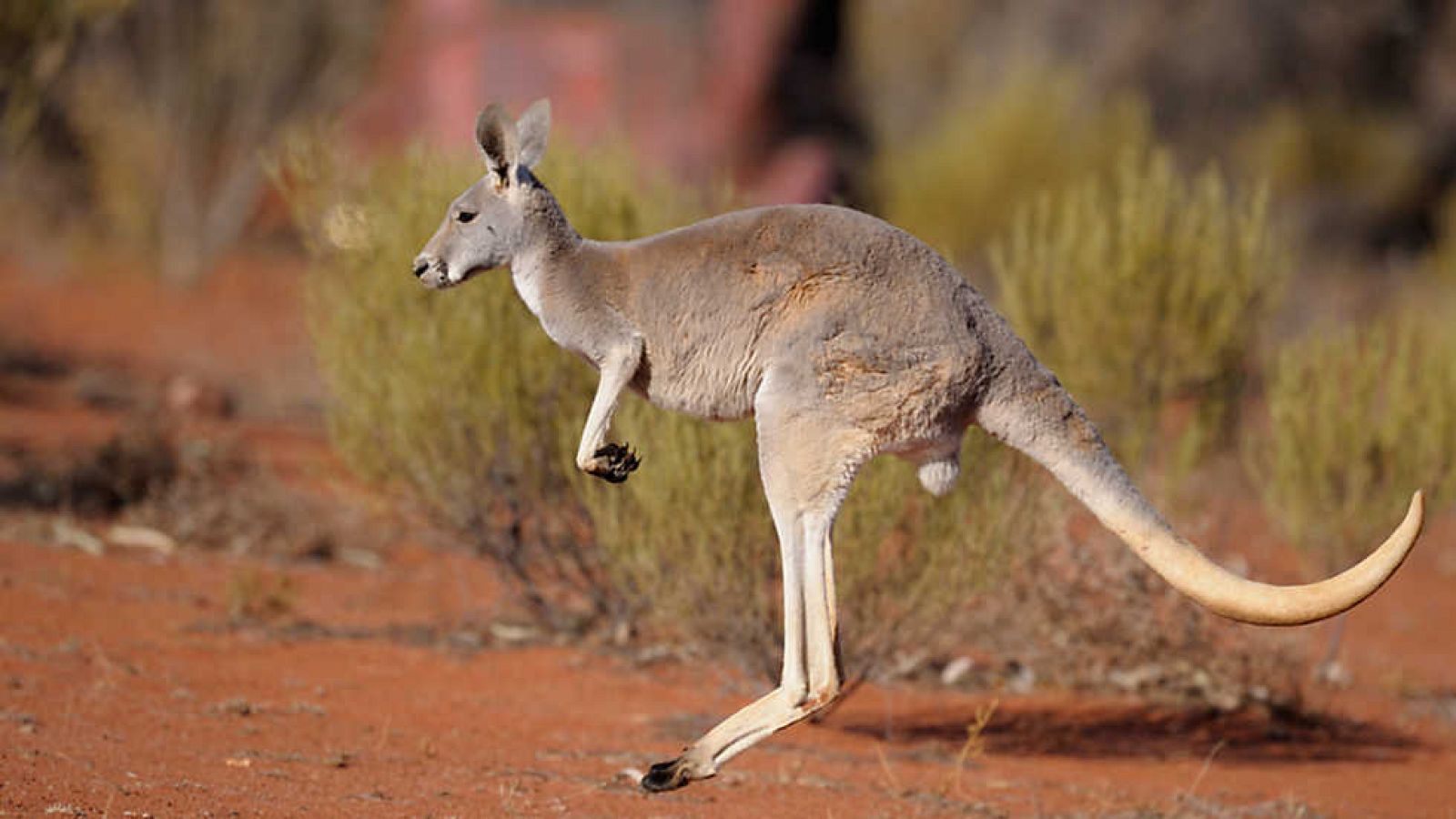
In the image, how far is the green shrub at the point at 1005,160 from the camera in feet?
52.0

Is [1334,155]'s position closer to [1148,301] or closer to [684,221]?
[1148,301]

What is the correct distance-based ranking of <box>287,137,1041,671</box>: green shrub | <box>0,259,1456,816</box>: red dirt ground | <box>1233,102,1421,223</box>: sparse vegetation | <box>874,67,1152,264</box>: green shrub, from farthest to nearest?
1. <box>1233,102,1421,223</box>: sparse vegetation
2. <box>874,67,1152,264</box>: green shrub
3. <box>287,137,1041,671</box>: green shrub
4. <box>0,259,1456,816</box>: red dirt ground

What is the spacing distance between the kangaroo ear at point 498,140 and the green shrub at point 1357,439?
5093 mm

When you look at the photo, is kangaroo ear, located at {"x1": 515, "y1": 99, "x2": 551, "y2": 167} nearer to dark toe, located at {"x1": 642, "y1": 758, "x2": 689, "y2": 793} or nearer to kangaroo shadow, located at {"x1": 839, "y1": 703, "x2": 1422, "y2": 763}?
dark toe, located at {"x1": 642, "y1": 758, "x2": 689, "y2": 793}

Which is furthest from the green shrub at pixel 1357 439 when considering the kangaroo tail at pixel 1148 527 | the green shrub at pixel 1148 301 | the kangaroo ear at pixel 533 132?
the kangaroo ear at pixel 533 132

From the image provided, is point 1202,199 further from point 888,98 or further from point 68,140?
point 888,98

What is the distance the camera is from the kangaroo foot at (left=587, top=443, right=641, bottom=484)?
4.12 meters

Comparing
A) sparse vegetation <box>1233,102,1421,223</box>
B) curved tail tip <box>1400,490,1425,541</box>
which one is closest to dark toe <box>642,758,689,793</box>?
curved tail tip <box>1400,490,1425,541</box>

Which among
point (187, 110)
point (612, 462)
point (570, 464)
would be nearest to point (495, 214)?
point (612, 462)

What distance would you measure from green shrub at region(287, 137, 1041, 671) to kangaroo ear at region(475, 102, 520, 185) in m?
2.19

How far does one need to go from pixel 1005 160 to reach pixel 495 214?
12.2 m

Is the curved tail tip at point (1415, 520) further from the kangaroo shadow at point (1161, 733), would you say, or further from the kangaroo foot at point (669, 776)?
the kangaroo shadow at point (1161, 733)

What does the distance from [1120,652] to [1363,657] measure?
231 cm

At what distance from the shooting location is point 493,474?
311 inches
